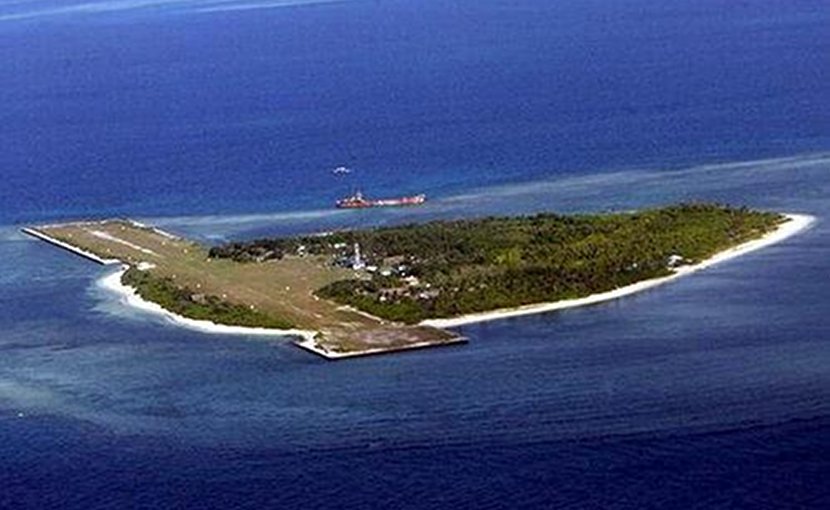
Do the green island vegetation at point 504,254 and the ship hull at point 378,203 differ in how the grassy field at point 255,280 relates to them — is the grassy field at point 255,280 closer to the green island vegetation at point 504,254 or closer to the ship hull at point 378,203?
the green island vegetation at point 504,254

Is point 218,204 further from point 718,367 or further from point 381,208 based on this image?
point 718,367

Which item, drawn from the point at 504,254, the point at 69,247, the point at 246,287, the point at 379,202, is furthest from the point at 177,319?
the point at 379,202

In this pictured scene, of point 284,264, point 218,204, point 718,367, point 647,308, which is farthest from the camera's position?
point 218,204

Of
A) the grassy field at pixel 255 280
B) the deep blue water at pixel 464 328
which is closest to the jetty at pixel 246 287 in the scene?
the grassy field at pixel 255 280

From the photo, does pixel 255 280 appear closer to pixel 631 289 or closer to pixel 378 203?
pixel 631 289

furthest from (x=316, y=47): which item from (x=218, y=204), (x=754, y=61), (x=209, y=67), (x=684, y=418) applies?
(x=684, y=418)

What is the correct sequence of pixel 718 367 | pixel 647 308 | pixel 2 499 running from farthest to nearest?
pixel 647 308 → pixel 718 367 → pixel 2 499
